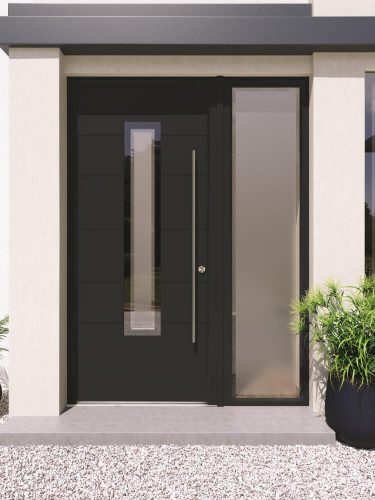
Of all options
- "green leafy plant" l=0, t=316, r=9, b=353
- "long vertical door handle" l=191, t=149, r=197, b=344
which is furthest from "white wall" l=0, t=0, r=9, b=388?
"long vertical door handle" l=191, t=149, r=197, b=344

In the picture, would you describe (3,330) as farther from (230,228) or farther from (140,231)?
(230,228)

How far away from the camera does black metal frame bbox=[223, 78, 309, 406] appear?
422 cm

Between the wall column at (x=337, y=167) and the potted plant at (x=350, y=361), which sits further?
the wall column at (x=337, y=167)

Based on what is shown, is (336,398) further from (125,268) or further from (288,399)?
(125,268)

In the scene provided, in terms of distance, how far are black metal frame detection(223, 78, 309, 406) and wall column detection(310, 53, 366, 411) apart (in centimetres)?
Answer: 16

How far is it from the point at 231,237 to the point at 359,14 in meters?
2.32

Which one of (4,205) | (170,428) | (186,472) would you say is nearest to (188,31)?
(4,205)

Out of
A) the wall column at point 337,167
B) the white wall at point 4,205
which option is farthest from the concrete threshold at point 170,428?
the white wall at point 4,205

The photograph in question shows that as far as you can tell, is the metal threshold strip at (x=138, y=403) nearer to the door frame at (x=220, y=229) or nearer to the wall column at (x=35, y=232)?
the door frame at (x=220, y=229)

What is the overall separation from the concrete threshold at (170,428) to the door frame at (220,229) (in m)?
0.30

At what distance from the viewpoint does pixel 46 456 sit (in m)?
3.40

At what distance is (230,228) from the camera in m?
4.24

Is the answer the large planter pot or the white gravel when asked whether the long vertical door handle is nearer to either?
the white gravel

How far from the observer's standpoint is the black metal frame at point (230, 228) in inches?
166
